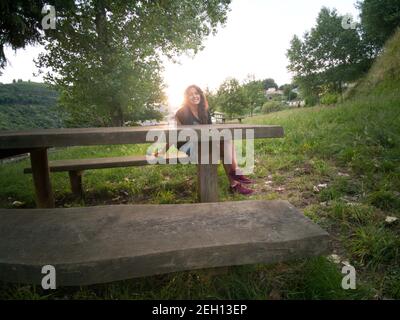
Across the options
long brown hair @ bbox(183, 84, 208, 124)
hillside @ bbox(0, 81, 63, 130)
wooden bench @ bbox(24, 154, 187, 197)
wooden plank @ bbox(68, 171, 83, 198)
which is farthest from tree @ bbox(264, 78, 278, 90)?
wooden plank @ bbox(68, 171, 83, 198)

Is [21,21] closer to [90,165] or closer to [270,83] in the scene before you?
[90,165]

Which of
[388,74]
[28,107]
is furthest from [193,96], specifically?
[28,107]

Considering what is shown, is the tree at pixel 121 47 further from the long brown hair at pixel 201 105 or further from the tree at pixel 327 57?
the tree at pixel 327 57

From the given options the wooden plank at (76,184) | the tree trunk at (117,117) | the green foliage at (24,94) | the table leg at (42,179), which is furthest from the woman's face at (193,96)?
the green foliage at (24,94)

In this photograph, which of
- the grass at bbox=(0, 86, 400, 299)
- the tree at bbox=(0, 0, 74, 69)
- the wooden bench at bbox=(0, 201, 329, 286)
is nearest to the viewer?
the wooden bench at bbox=(0, 201, 329, 286)

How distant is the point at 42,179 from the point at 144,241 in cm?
203

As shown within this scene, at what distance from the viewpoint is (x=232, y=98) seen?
31484 millimetres

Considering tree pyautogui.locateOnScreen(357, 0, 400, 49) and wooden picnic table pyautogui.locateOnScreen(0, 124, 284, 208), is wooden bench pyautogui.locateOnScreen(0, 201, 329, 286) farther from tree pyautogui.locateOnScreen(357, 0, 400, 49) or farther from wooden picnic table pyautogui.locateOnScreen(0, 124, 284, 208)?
tree pyautogui.locateOnScreen(357, 0, 400, 49)

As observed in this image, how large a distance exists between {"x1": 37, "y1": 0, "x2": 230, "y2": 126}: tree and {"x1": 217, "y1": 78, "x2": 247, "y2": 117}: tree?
1964 cm

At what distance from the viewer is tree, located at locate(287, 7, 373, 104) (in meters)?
28.6

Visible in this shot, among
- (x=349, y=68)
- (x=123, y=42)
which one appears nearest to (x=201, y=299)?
(x=123, y=42)

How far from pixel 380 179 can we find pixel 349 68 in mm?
31968

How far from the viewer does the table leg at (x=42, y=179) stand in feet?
8.50
